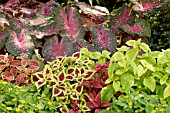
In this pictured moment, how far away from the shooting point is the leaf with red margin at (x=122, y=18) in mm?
3836

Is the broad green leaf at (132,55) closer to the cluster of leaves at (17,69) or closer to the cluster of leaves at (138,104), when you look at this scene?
the cluster of leaves at (138,104)

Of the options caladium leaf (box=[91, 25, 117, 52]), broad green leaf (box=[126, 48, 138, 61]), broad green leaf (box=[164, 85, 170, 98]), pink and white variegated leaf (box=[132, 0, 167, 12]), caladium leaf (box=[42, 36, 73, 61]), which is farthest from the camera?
pink and white variegated leaf (box=[132, 0, 167, 12])

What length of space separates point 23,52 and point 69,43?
35 cm

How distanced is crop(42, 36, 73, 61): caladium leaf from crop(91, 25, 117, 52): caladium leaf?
223mm

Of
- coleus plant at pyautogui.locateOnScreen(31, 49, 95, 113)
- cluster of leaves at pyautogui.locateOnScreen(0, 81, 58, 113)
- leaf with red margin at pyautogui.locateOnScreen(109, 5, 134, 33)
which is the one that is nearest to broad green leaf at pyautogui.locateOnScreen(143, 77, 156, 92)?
coleus plant at pyautogui.locateOnScreen(31, 49, 95, 113)

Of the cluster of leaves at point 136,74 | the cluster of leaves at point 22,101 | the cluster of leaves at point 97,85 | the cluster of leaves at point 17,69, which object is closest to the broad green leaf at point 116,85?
the cluster of leaves at point 136,74

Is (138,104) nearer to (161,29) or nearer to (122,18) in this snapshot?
(122,18)

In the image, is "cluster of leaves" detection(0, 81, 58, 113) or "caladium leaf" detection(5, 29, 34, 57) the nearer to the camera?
→ "cluster of leaves" detection(0, 81, 58, 113)

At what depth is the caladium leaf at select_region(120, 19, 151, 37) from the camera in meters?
3.79

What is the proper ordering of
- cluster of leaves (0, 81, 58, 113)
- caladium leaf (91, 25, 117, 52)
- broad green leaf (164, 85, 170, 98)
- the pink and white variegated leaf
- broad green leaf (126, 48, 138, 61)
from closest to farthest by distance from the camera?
cluster of leaves (0, 81, 58, 113), broad green leaf (164, 85, 170, 98), broad green leaf (126, 48, 138, 61), caladium leaf (91, 25, 117, 52), the pink and white variegated leaf

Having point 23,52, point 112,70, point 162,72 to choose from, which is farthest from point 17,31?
point 162,72

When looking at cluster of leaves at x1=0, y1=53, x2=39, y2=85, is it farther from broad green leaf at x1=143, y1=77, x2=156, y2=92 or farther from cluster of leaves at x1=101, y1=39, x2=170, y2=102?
broad green leaf at x1=143, y1=77, x2=156, y2=92

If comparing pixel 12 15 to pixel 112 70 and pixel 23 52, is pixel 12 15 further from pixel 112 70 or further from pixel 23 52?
pixel 112 70

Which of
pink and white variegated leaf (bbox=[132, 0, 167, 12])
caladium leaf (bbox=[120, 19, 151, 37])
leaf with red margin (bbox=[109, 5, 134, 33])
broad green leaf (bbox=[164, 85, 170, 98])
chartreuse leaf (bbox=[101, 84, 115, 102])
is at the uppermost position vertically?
pink and white variegated leaf (bbox=[132, 0, 167, 12])
